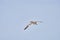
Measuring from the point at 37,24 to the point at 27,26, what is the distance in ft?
0.90

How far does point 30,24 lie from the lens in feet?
14.8

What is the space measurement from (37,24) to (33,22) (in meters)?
0.12

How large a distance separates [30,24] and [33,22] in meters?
0.12

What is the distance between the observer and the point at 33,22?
181 inches

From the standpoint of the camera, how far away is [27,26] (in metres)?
4.61

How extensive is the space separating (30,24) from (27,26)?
141 mm

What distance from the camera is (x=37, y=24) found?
4590mm

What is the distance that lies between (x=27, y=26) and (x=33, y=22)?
0.64 feet
